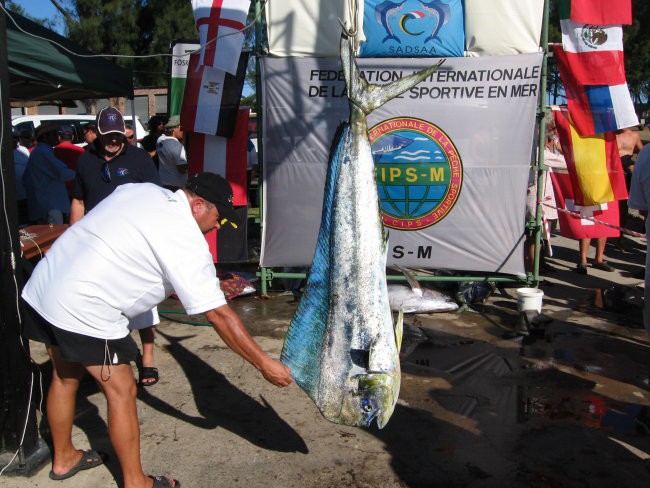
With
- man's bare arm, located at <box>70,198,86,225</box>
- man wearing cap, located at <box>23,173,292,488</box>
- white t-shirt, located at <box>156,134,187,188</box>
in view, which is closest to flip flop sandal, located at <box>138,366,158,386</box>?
man's bare arm, located at <box>70,198,86,225</box>

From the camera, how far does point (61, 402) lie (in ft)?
10.1

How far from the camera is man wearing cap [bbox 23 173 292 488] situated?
263 centimetres

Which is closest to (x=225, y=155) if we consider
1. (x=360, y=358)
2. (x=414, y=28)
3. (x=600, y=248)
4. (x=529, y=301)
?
(x=414, y=28)

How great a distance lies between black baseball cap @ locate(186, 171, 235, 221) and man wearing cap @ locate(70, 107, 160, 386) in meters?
1.79

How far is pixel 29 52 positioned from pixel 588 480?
473 centimetres

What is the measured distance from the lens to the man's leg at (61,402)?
3.03 m

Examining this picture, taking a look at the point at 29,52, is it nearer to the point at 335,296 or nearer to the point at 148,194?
the point at 148,194

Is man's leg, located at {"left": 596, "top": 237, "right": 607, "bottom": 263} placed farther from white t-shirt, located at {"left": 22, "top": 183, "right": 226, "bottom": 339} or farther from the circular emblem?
white t-shirt, located at {"left": 22, "top": 183, "right": 226, "bottom": 339}

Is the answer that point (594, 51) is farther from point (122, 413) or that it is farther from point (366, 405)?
point (122, 413)

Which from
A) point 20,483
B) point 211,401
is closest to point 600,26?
point 211,401

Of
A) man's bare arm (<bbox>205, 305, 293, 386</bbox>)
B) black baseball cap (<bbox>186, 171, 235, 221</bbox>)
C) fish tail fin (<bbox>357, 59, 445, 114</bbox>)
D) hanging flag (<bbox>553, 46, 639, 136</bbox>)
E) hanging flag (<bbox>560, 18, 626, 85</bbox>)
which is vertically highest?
hanging flag (<bbox>560, 18, 626, 85</bbox>)

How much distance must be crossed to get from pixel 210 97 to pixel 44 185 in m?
2.61

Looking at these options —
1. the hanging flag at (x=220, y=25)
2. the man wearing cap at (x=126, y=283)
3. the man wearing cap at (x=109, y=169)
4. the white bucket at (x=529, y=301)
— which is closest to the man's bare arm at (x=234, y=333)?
the man wearing cap at (x=126, y=283)

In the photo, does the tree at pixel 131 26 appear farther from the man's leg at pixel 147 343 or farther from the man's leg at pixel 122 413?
the man's leg at pixel 122 413
